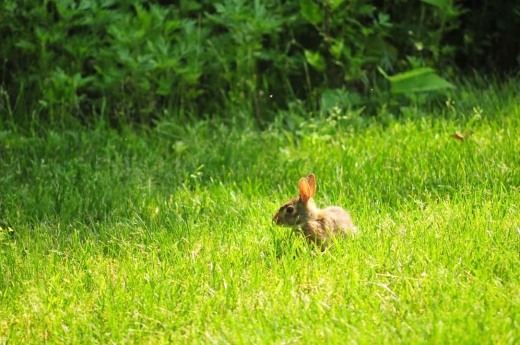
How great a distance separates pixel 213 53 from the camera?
687cm

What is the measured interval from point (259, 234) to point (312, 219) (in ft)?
0.90

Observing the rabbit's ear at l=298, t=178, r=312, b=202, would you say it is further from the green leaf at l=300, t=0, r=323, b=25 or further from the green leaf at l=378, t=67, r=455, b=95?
the green leaf at l=300, t=0, r=323, b=25

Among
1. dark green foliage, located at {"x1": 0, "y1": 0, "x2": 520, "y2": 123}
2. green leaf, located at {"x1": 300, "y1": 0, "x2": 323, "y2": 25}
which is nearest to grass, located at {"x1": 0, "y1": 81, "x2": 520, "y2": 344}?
dark green foliage, located at {"x1": 0, "y1": 0, "x2": 520, "y2": 123}

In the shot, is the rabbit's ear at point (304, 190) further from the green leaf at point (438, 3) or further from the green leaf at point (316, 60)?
the green leaf at point (438, 3)

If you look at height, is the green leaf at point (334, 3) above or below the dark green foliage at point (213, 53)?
above

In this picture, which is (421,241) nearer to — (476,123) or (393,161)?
(393,161)

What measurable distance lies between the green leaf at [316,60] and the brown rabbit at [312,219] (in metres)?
2.40

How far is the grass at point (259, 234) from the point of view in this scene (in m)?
3.47

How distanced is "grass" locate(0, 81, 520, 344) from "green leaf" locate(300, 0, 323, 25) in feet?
→ 2.66

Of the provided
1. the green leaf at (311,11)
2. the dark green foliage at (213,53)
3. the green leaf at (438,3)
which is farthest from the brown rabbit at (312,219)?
the green leaf at (438,3)

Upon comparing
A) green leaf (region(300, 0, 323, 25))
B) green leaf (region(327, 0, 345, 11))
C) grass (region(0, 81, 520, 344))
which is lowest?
grass (region(0, 81, 520, 344))

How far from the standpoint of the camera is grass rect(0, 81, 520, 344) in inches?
137

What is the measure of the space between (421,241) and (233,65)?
341 cm

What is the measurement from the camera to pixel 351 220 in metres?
4.43
